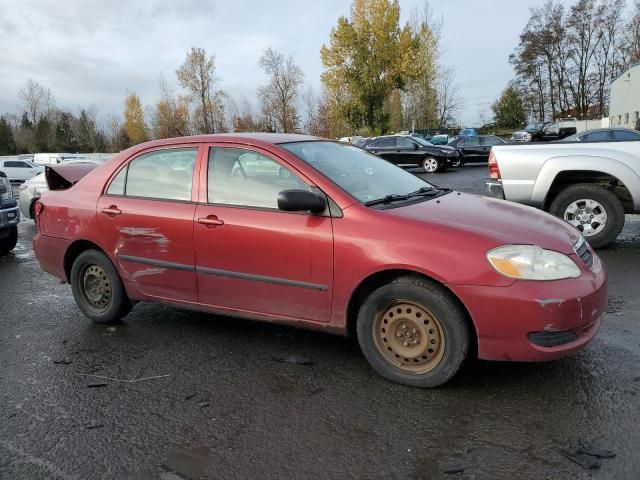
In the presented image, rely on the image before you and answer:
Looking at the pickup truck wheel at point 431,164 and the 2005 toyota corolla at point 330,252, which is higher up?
the pickup truck wheel at point 431,164

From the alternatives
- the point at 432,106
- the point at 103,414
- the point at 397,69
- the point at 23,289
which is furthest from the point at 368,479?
the point at 432,106

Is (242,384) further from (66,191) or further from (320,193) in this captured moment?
(66,191)

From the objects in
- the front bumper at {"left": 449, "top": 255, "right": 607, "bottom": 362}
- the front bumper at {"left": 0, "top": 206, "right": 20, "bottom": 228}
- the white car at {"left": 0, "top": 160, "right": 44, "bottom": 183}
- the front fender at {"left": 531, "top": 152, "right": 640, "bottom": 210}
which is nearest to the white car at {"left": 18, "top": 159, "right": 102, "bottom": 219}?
the front bumper at {"left": 0, "top": 206, "right": 20, "bottom": 228}

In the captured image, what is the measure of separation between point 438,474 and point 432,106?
47.7 m

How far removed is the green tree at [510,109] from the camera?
67438mm

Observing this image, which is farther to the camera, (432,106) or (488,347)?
(432,106)

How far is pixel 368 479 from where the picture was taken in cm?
240

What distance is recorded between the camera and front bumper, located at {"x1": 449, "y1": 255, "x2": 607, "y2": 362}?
288 cm

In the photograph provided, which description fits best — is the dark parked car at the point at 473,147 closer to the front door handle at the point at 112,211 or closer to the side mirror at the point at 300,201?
the front door handle at the point at 112,211

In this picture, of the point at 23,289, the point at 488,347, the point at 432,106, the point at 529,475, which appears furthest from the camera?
the point at 432,106

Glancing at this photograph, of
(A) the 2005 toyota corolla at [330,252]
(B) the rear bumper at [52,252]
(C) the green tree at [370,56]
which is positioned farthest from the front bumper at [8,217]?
(C) the green tree at [370,56]

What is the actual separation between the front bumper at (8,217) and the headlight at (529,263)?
7540 mm

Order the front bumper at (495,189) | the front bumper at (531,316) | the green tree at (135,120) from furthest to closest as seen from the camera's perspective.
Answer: the green tree at (135,120), the front bumper at (495,189), the front bumper at (531,316)

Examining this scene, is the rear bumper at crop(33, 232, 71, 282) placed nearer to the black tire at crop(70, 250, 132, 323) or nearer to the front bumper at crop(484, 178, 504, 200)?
the black tire at crop(70, 250, 132, 323)
